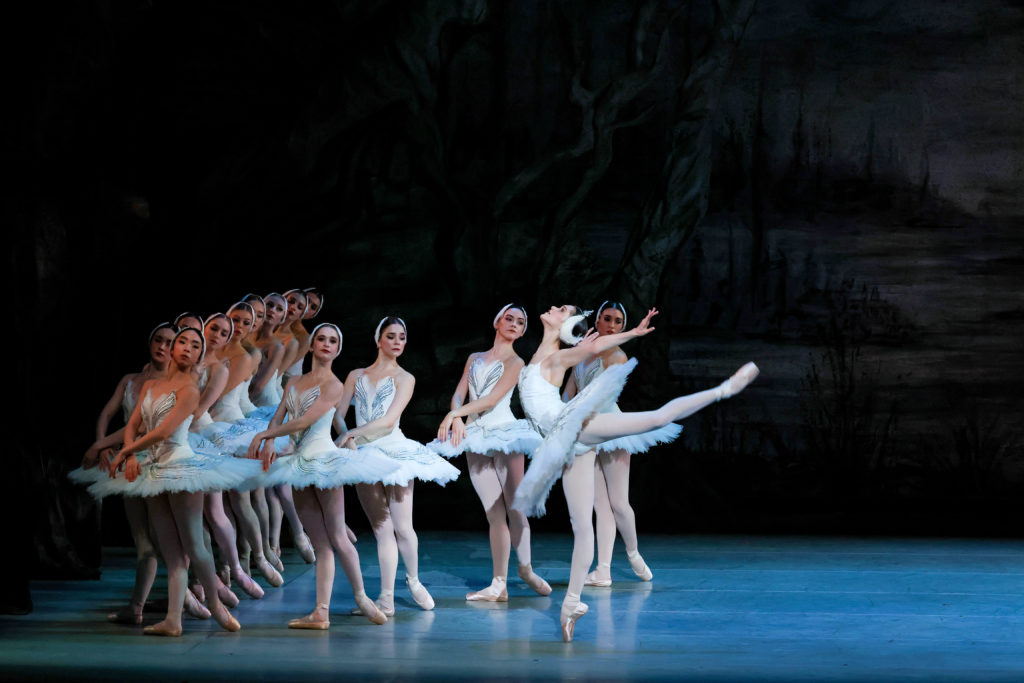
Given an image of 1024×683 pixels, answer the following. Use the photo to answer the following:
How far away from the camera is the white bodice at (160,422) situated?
5.70 m

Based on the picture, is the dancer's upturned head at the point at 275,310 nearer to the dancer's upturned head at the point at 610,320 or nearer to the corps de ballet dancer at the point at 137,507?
the corps de ballet dancer at the point at 137,507

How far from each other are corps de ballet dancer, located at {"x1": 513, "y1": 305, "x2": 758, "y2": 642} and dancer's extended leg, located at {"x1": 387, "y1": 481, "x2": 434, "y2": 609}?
924mm

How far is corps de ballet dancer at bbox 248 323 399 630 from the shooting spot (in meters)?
5.82

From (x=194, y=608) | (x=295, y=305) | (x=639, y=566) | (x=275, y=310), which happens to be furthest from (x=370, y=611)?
(x=295, y=305)

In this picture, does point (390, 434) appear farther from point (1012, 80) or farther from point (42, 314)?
point (1012, 80)

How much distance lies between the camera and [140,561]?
606 cm

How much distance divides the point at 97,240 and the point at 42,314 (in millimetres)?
1417

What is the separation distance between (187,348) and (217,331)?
1.07m

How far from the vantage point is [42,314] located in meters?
7.92

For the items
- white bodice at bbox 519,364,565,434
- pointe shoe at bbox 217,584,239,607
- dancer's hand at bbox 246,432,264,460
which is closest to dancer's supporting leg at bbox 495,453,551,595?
white bodice at bbox 519,364,565,434

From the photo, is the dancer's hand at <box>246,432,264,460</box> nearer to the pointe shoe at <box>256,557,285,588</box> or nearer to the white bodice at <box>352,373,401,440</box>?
the white bodice at <box>352,373,401,440</box>

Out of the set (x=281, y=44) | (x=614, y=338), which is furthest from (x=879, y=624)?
(x=281, y=44)

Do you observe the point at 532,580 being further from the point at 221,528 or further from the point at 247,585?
the point at 221,528

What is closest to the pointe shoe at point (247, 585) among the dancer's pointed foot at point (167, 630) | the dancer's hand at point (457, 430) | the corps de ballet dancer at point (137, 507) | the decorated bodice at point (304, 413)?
the corps de ballet dancer at point (137, 507)
